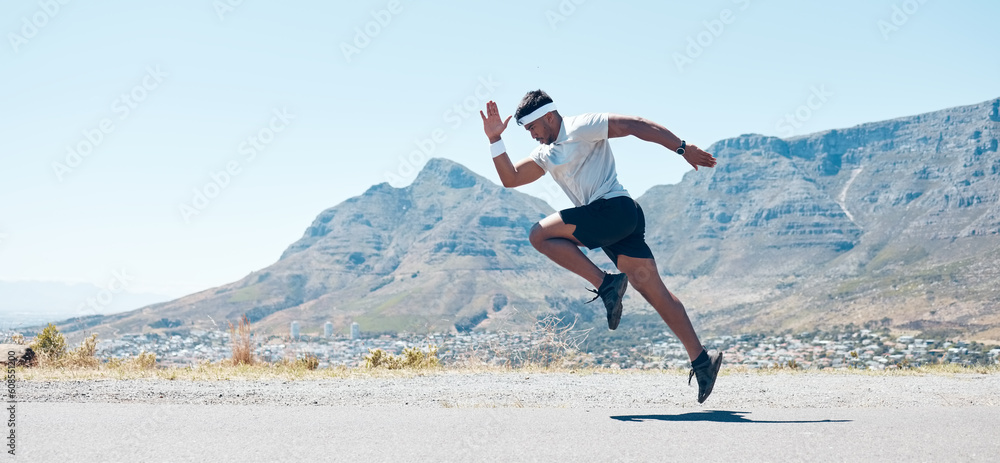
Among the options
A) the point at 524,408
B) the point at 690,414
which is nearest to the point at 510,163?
the point at 524,408

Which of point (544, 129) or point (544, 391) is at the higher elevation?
point (544, 129)

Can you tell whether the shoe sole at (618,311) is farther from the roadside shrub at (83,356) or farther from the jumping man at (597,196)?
the roadside shrub at (83,356)

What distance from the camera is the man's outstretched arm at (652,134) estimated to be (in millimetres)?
5234

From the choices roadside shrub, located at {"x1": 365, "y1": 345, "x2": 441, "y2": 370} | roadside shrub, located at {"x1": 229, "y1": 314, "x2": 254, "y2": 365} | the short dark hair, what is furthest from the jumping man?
roadside shrub, located at {"x1": 229, "y1": 314, "x2": 254, "y2": 365}

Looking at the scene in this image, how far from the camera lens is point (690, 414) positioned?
4.70 m

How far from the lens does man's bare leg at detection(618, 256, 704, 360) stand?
209 inches

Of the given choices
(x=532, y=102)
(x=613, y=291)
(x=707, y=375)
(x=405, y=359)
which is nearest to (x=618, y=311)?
(x=613, y=291)

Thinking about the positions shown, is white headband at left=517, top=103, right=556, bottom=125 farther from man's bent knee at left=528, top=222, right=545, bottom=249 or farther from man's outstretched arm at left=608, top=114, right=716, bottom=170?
man's bent knee at left=528, top=222, right=545, bottom=249

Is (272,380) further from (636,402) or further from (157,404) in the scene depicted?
(636,402)

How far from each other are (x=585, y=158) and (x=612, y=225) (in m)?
0.53

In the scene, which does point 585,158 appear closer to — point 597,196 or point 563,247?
point 597,196

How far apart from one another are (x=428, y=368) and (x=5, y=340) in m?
6.85

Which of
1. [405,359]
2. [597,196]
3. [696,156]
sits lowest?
[405,359]

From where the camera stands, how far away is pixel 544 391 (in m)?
5.82
